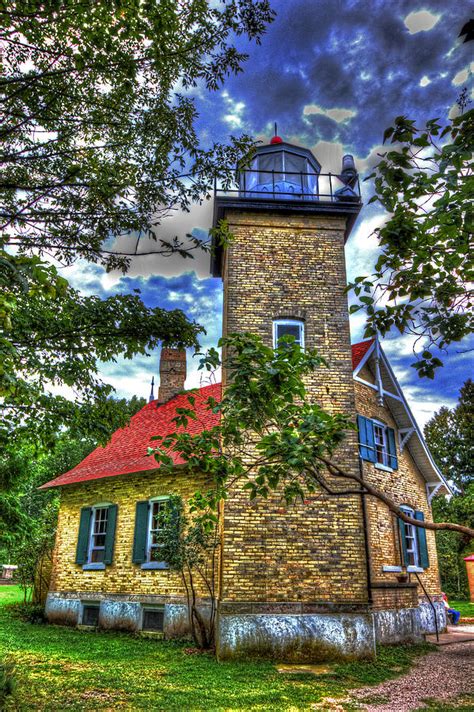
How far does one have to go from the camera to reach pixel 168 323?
→ 7227 mm

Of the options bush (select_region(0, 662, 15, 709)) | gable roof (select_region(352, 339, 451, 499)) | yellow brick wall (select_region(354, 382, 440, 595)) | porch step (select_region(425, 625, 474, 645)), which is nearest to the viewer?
bush (select_region(0, 662, 15, 709))

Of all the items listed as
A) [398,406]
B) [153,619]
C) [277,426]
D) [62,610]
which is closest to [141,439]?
[62,610]

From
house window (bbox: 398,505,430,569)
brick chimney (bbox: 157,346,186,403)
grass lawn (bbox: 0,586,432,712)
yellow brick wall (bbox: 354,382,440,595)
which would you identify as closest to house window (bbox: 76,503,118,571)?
grass lawn (bbox: 0,586,432,712)

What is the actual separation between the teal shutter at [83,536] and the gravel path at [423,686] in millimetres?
9418

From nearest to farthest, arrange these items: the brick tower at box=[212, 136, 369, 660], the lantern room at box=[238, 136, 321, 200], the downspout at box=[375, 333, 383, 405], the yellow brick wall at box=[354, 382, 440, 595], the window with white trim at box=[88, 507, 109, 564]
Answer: the brick tower at box=[212, 136, 369, 660] < the yellow brick wall at box=[354, 382, 440, 595] < the downspout at box=[375, 333, 383, 405] < the lantern room at box=[238, 136, 321, 200] < the window with white trim at box=[88, 507, 109, 564]

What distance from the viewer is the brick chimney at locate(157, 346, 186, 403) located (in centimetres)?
1825

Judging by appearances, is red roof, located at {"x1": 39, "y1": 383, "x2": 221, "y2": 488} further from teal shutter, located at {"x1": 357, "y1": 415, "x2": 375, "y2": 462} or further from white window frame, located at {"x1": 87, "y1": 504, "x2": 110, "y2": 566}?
teal shutter, located at {"x1": 357, "y1": 415, "x2": 375, "y2": 462}

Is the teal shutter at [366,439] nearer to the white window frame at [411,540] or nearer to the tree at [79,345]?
the white window frame at [411,540]

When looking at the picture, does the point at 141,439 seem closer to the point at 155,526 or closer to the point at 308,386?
the point at 155,526

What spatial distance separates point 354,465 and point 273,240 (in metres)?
5.84

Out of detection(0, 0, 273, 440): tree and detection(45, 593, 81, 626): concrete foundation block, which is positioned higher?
detection(0, 0, 273, 440): tree

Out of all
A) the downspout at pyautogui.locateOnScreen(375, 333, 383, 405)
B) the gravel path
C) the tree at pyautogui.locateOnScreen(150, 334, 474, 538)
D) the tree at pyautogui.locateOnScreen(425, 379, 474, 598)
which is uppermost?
the tree at pyautogui.locateOnScreen(425, 379, 474, 598)

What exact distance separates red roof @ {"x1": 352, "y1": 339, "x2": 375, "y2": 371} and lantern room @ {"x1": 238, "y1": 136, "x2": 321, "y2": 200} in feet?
15.6

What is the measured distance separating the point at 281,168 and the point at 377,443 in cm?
859
